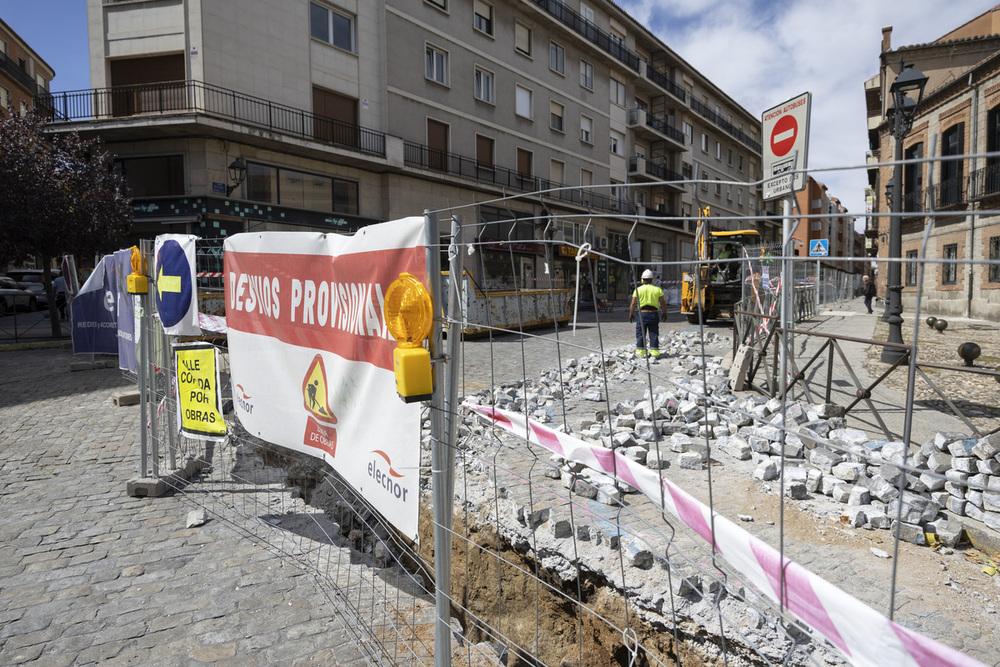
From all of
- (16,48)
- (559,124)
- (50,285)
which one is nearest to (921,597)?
(50,285)

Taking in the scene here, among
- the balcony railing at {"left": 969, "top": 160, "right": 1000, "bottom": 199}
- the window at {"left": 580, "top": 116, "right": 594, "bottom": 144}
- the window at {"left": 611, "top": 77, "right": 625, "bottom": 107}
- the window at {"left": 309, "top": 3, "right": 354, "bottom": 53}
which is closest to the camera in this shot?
the window at {"left": 309, "top": 3, "right": 354, "bottom": 53}

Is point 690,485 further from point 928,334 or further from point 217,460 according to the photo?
point 217,460

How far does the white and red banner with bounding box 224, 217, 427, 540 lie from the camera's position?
2277mm

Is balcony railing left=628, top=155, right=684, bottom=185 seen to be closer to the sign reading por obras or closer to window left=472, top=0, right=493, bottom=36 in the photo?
window left=472, top=0, right=493, bottom=36

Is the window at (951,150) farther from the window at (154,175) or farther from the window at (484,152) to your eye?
the window at (154,175)

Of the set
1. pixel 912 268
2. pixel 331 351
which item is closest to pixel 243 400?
pixel 331 351

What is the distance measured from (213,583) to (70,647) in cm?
74

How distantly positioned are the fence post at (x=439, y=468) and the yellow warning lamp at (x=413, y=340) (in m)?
0.08

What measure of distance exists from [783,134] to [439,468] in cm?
468

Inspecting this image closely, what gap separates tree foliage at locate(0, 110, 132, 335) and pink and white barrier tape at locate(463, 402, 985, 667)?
17.2 m

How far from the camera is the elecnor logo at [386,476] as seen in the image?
89.4 inches

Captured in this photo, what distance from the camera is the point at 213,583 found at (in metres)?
3.55

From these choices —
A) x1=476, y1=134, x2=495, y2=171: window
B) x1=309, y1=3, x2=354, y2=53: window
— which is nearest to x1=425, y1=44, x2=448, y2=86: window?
x1=476, y1=134, x2=495, y2=171: window

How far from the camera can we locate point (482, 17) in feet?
79.3
